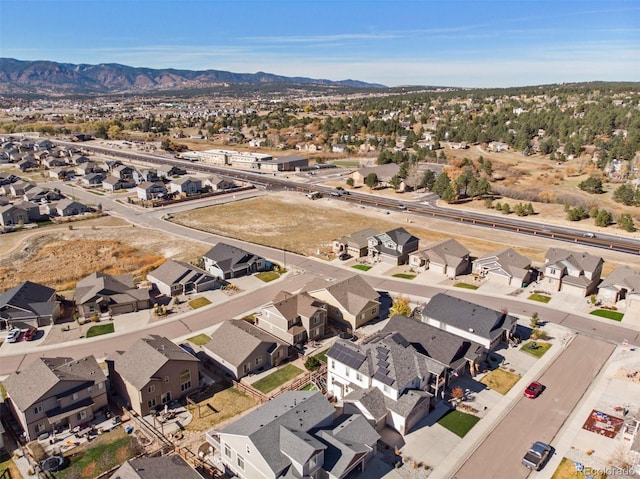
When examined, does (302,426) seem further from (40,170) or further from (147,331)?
(40,170)

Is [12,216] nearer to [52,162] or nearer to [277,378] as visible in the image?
[52,162]

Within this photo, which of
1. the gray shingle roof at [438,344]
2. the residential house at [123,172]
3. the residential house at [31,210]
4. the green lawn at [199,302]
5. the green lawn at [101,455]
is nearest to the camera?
the green lawn at [101,455]

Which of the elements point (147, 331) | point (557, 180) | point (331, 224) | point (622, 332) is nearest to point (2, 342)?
point (147, 331)

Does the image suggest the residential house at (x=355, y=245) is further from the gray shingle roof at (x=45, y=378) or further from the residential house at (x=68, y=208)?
the residential house at (x=68, y=208)

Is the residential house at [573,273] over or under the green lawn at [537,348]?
over

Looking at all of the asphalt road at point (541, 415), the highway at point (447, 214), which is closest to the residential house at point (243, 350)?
the asphalt road at point (541, 415)

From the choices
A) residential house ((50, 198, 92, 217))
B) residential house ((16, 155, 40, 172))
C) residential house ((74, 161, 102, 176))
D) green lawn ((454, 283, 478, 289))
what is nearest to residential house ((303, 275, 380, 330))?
green lawn ((454, 283, 478, 289))

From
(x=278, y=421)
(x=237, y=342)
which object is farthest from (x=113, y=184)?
(x=278, y=421)
